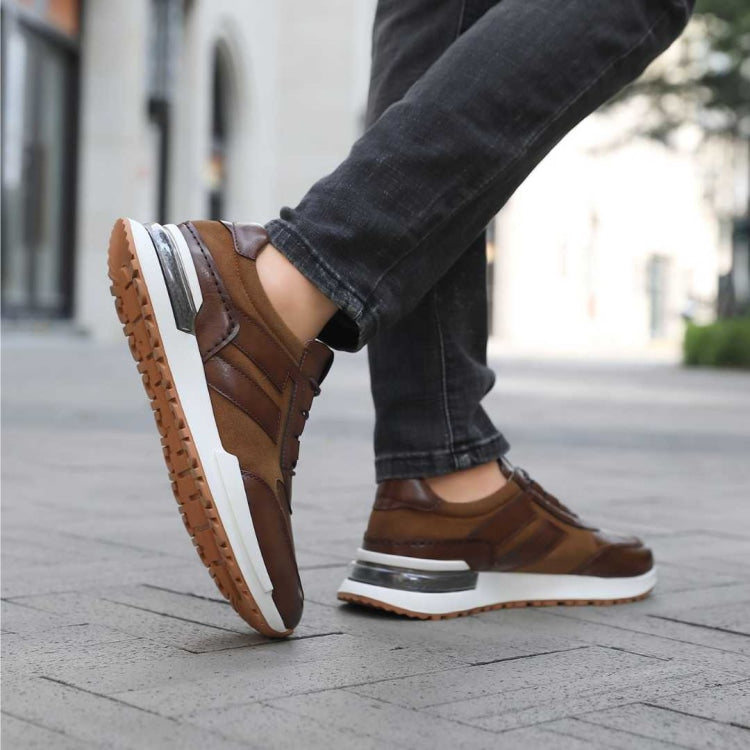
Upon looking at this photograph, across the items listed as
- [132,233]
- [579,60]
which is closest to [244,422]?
[132,233]

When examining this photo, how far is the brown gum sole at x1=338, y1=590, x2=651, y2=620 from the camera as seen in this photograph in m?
1.89

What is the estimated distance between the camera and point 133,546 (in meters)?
2.51

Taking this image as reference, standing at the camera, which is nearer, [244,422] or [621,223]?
[244,422]

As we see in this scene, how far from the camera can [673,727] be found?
4.45ft

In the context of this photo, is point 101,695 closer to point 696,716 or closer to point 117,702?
point 117,702

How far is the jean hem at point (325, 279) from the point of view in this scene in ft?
5.63

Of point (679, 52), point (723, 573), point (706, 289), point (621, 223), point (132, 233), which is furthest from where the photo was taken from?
point (706, 289)

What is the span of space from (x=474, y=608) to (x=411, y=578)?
0.11 metres

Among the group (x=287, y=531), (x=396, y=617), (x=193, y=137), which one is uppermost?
(x=193, y=137)

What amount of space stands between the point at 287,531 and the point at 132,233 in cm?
42

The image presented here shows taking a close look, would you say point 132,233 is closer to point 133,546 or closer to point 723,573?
point 133,546

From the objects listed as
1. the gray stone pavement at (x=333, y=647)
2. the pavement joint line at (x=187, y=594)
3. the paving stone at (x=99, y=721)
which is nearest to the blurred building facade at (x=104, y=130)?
the gray stone pavement at (x=333, y=647)
